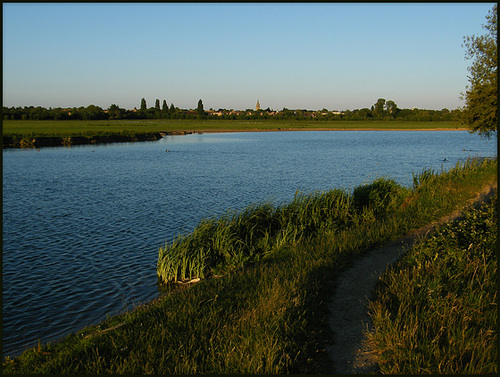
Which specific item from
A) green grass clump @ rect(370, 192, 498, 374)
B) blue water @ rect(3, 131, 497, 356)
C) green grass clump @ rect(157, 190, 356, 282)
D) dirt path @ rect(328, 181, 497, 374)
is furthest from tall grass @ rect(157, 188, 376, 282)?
green grass clump @ rect(370, 192, 498, 374)

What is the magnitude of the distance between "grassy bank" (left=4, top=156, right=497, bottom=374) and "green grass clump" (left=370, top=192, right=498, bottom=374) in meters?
1.22

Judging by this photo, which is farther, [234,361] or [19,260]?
[19,260]

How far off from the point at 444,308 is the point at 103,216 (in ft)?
63.3

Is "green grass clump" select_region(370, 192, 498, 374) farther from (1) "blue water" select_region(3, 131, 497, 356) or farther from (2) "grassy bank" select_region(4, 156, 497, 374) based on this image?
(1) "blue water" select_region(3, 131, 497, 356)

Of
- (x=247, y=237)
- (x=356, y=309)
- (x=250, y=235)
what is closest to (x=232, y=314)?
(x=356, y=309)

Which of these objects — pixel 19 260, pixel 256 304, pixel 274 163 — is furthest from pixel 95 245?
pixel 274 163

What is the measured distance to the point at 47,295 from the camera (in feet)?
42.5

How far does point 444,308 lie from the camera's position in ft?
24.5

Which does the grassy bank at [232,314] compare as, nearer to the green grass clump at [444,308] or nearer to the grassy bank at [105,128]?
the green grass clump at [444,308]

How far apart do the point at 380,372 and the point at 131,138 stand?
89.9m

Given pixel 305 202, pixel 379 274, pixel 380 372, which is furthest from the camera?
pixel 305 202

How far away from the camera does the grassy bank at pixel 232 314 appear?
679 centimetres

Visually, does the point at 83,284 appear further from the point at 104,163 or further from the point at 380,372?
the point at 104,163

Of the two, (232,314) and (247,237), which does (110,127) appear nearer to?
(247,237)
